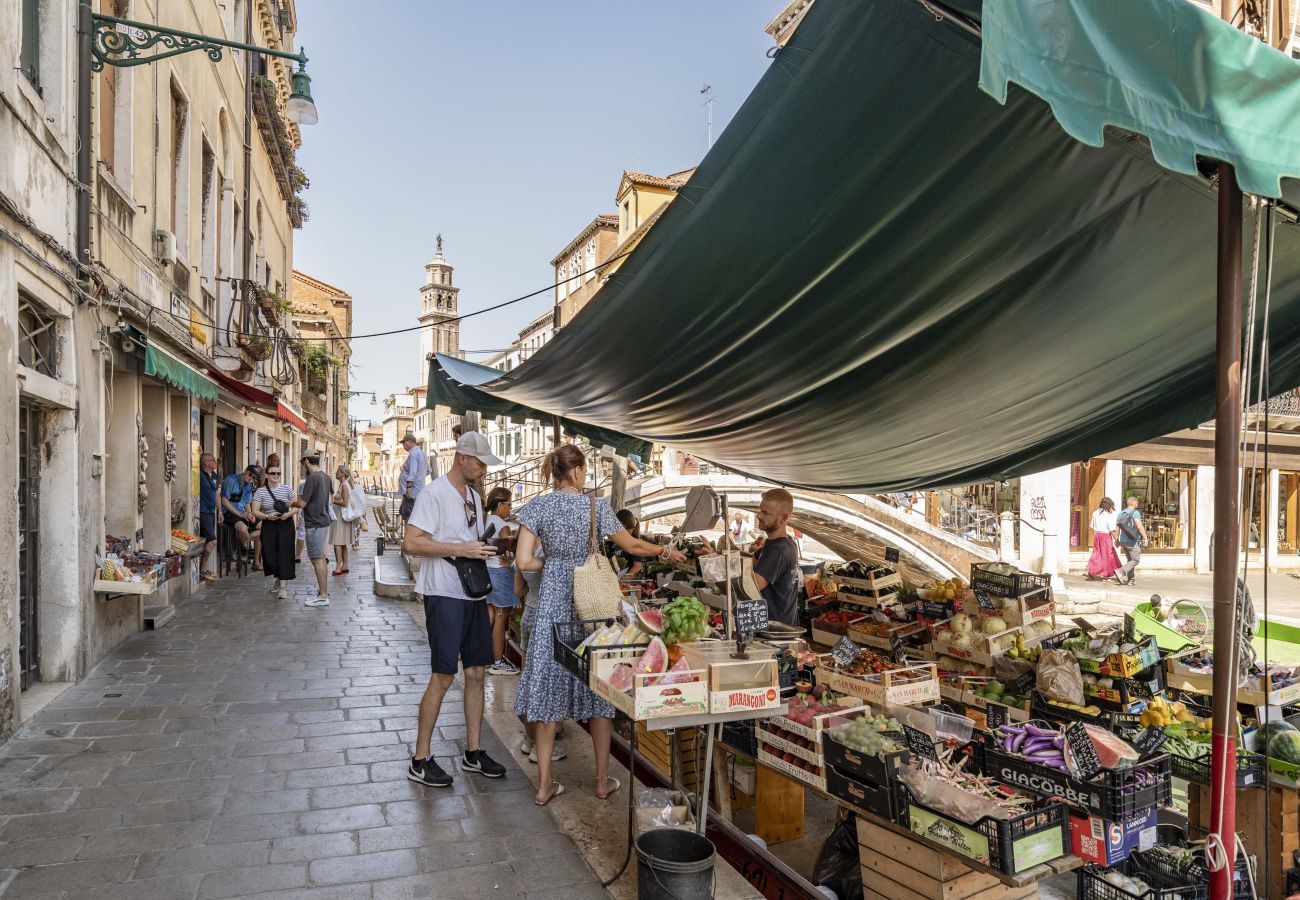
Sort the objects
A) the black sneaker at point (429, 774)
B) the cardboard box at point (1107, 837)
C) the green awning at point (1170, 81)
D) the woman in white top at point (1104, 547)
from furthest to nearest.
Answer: the woman in white top at point (1104, 547), the black sneaker at point (429, 774), the cardboard box at point (1107, 837), the green awning at point (1170, 81)

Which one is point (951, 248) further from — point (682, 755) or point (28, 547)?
point (28, 547)

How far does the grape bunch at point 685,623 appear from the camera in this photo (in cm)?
351

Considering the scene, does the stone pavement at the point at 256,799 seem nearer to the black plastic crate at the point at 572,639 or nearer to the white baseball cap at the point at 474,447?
the black plastic crate at the point at 572,639

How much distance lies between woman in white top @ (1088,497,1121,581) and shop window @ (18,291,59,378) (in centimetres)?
1825

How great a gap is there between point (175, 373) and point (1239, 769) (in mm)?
8966

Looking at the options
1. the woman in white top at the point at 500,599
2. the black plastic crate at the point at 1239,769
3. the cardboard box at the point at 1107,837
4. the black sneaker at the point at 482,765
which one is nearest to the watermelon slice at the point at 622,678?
the cardboard box at the point at 1107,837

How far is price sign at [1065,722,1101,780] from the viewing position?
113 inches

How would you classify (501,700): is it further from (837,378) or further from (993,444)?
(993,444)

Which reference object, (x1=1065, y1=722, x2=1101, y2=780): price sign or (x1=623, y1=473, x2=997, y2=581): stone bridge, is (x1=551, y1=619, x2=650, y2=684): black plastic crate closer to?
(x1=1065, y1=722, x2=1101, y2=780): price sign

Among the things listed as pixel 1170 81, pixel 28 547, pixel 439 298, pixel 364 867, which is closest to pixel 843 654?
pixel 364 867

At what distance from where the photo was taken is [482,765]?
4.55m

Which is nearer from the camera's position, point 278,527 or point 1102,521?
point 278,527

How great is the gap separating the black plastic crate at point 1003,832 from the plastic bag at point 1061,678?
5.33 ft

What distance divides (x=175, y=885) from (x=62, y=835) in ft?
2.80
